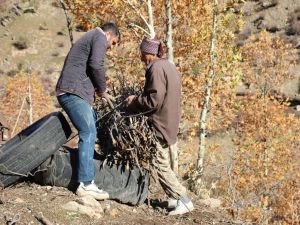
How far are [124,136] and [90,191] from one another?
797mm

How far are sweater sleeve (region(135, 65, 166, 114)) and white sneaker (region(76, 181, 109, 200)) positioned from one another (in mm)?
1109

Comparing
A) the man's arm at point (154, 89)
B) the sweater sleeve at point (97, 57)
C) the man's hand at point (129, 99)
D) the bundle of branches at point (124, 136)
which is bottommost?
the bundle of branches at point (124, 136)

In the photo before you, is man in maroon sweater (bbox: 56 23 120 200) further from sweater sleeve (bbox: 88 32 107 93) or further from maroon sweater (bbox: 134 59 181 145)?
maroon sweater (bbox: 134 59 181 145)

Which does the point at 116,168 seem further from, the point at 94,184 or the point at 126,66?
the point at 126,66

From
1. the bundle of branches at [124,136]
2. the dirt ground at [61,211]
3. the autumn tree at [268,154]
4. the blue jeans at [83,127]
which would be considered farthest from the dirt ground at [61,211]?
the autumn tree at [268,154]

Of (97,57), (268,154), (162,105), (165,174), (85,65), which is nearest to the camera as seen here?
(97,57)

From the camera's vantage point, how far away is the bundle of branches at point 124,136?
244 inches

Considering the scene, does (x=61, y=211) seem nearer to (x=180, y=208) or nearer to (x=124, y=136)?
(x=124, y=136)

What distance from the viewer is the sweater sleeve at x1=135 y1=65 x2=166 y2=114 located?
5.94m

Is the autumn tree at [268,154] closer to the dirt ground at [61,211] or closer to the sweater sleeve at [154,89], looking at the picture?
the dirt ground at [61,211]

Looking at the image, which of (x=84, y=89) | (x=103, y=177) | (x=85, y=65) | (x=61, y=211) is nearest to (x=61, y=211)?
(x=61, y=211)

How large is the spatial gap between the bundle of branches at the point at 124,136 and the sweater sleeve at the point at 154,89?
0.22 m

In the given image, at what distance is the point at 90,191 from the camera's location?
5.98 meters

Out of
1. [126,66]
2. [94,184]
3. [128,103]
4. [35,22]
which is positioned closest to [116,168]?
[94,184]
